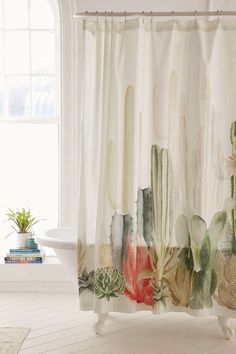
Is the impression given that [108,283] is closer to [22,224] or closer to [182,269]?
[182,269]

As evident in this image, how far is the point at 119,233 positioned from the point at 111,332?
27.8 inches

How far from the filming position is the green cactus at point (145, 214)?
3.44m

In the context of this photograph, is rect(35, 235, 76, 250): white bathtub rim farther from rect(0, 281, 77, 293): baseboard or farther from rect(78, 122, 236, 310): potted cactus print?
rect(0, 281, 77, 293): baseboard

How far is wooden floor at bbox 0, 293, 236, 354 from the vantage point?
340 centimetres

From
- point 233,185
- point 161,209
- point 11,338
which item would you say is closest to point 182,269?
point 161,209

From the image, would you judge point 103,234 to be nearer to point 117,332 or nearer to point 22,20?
point 117,332

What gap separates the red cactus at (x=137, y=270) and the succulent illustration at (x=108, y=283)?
4 cm

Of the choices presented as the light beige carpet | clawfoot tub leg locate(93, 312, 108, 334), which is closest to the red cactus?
clawfoot tub leg locate(93, 312, 108, 334)

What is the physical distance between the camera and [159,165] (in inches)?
134

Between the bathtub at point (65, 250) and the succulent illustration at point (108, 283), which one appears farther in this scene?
the bathtub at point (65, 250)

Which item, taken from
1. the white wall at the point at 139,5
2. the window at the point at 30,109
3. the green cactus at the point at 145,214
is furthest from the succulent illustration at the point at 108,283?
the white wall at the point at 139,5

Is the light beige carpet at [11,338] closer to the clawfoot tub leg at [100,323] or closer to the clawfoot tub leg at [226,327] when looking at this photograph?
the clawfoot tub leg at [100,323]

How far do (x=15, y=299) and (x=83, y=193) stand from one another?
147 cm

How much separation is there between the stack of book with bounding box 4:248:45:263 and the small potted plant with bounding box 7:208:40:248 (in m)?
0.06
